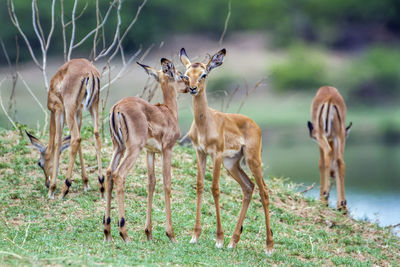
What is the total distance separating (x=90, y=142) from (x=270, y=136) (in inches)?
471

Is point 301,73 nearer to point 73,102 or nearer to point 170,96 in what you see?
point 73,102

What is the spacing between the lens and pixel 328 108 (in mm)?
8906

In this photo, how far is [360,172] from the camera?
14.4m

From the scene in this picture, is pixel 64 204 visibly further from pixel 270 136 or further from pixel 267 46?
pixel 267 46

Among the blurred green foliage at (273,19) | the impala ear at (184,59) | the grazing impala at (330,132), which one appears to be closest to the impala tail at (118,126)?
the impala ear at (184,59)

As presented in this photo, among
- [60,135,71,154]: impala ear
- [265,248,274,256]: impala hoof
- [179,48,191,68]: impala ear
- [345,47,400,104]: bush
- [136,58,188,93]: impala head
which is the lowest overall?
[265,248,274,256]: impala hoof

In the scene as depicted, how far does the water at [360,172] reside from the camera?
10367 millimetres

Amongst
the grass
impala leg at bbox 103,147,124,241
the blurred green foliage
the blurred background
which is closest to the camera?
the grass

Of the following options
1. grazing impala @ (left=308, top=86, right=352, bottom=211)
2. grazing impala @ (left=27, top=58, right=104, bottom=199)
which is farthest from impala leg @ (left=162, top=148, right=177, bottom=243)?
grazing impala @ (left=308, top=86, right=352, bottom=211)

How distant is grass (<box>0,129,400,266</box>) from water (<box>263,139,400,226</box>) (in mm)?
1040

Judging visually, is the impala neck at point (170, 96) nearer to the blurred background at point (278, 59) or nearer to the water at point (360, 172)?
the water at point (360, 172)

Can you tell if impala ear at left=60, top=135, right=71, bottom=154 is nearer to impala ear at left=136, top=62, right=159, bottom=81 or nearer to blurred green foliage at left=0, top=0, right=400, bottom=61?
impala ear at left=136, top=62, right=159, bottom=81

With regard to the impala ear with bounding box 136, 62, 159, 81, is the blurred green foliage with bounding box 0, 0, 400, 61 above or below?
above

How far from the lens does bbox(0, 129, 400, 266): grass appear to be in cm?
565
